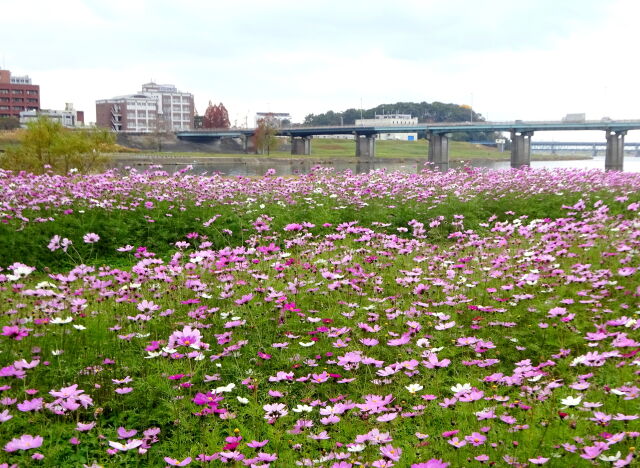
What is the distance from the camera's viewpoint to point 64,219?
9.94m

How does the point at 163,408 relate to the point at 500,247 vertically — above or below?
below

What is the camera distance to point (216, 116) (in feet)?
387

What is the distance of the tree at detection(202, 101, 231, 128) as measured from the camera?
387ft

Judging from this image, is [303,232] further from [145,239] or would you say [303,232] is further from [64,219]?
[64,219]

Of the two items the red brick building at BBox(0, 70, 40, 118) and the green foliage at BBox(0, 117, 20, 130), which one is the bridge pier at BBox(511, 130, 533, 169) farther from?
the red brick building at BBox(0, 70, 40, 118)

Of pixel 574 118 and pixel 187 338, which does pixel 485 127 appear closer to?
pixel 574 118

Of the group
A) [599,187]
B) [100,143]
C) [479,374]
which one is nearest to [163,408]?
[479,374]

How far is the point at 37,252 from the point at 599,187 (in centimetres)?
1129

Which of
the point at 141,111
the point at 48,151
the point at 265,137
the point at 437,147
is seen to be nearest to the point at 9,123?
the point at 141,111

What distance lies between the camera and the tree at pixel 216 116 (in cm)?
11788

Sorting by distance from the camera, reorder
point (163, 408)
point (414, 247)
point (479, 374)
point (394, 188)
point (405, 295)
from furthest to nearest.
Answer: point (394, 188) → point (414, 247) → point (405, 295) → point (479, 374) → point (163, 408)

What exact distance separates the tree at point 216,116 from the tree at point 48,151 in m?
98.5

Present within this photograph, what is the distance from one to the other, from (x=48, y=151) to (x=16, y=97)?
10612cm

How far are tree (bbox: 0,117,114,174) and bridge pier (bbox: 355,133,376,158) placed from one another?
63.7 metres
